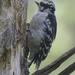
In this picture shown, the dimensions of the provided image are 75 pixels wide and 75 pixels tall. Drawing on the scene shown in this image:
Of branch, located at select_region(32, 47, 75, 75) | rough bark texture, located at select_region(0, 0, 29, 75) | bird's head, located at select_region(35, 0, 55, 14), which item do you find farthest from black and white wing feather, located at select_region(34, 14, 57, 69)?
branch, located at select_region(32, 47, 75, 75)

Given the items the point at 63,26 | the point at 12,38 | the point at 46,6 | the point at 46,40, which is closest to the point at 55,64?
the point at 12,38

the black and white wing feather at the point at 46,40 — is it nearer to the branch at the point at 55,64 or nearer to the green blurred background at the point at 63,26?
the branch at the point at 55,64

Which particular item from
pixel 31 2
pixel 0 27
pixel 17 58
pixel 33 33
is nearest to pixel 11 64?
pixel 17 58

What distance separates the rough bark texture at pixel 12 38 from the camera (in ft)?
9.01

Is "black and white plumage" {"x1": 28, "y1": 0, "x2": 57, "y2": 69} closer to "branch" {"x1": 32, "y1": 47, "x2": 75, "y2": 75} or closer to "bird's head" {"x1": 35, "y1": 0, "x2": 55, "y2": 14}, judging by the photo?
"bird's head" {"x1": 35, "y1": 0, "x2": 55, "y2": 14}

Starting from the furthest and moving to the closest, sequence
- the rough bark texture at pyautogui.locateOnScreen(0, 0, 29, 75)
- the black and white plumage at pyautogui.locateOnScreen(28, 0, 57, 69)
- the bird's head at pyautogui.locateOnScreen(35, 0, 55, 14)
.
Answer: the bird's head at pyautogui.locateOnScreen(35, 0, 55, 14) < the black and white plumage at pyautogui.locateOnScreen(28, 0, 57, 69) < the rough bark texture at pyautogui.locateOnScreen(0, 0, 29, 75)

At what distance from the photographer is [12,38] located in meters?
2.85

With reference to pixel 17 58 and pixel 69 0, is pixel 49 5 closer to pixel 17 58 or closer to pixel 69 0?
pixel 17 58

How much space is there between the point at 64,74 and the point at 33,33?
4.87 ft

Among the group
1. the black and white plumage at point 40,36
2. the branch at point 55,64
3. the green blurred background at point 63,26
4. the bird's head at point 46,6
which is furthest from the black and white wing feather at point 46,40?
the green blurred background at point 63,26

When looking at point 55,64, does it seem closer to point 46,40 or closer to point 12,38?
point 12,38

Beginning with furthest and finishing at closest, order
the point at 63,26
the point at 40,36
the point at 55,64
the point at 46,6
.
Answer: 1. the point at 63,26
2. the point at 46,6
3. the point at 40,36
4. the point at 55,64

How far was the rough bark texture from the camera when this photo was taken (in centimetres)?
275

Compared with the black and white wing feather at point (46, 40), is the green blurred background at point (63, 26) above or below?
below
